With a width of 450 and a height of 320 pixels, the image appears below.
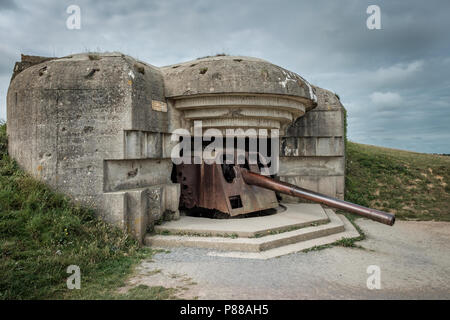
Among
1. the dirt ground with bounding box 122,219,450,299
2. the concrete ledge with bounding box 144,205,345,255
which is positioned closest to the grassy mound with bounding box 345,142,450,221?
the dirt ground with bounding box 122,219,450,299

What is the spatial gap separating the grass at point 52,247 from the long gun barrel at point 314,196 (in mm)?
2372

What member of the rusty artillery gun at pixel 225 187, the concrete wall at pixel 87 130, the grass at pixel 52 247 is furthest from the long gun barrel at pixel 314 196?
the grass at pixel 52 247

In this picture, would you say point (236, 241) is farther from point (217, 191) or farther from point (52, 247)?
point (52, 247)

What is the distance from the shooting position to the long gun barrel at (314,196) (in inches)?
160

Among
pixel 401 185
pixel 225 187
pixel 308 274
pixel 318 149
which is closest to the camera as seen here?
pixel 308 274

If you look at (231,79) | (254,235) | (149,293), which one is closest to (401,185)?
(254,235)

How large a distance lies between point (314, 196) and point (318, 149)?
2.66 m

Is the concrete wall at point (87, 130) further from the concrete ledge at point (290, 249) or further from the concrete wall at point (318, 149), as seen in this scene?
the concrete wall at point (318, 149)

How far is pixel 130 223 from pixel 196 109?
2.25 meters

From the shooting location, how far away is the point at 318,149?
7.28 m

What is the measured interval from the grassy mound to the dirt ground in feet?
10.3

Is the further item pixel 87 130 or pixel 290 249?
pixel 87 130
